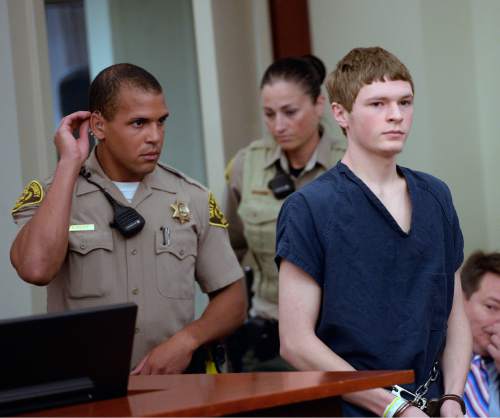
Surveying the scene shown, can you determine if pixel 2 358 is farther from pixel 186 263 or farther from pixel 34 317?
pixel 186 263

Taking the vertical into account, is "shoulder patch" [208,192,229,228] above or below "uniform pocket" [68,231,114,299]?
above

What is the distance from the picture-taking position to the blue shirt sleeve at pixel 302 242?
271cm

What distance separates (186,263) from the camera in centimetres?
349

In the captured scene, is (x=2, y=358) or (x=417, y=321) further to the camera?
(x=417, y=321)

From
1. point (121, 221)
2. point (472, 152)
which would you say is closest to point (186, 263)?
point (121, 221)

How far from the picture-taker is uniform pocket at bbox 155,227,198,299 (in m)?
3.43

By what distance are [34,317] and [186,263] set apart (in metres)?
1.30

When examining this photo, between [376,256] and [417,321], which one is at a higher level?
[376,256]

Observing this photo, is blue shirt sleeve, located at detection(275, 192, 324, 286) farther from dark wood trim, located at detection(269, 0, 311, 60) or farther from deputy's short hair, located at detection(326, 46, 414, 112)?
dark wood trim, located at detection(269, 0, 311, 60)

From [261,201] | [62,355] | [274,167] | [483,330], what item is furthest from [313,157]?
[62,355]

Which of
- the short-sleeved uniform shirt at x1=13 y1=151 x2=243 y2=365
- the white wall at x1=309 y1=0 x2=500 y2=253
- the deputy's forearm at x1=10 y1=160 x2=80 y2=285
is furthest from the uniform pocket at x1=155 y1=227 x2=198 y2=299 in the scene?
the white wall at x1=309 y1=0 x2=500 y2=253

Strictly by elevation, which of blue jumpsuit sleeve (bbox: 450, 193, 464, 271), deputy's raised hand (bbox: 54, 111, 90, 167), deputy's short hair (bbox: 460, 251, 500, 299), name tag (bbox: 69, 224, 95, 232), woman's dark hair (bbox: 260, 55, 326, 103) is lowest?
deputy's short hair (bbox: 460, 251, 500, 299)

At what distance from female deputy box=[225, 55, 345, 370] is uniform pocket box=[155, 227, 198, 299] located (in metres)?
1.01

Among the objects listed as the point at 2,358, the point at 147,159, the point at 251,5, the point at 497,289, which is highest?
the point at 251,5
